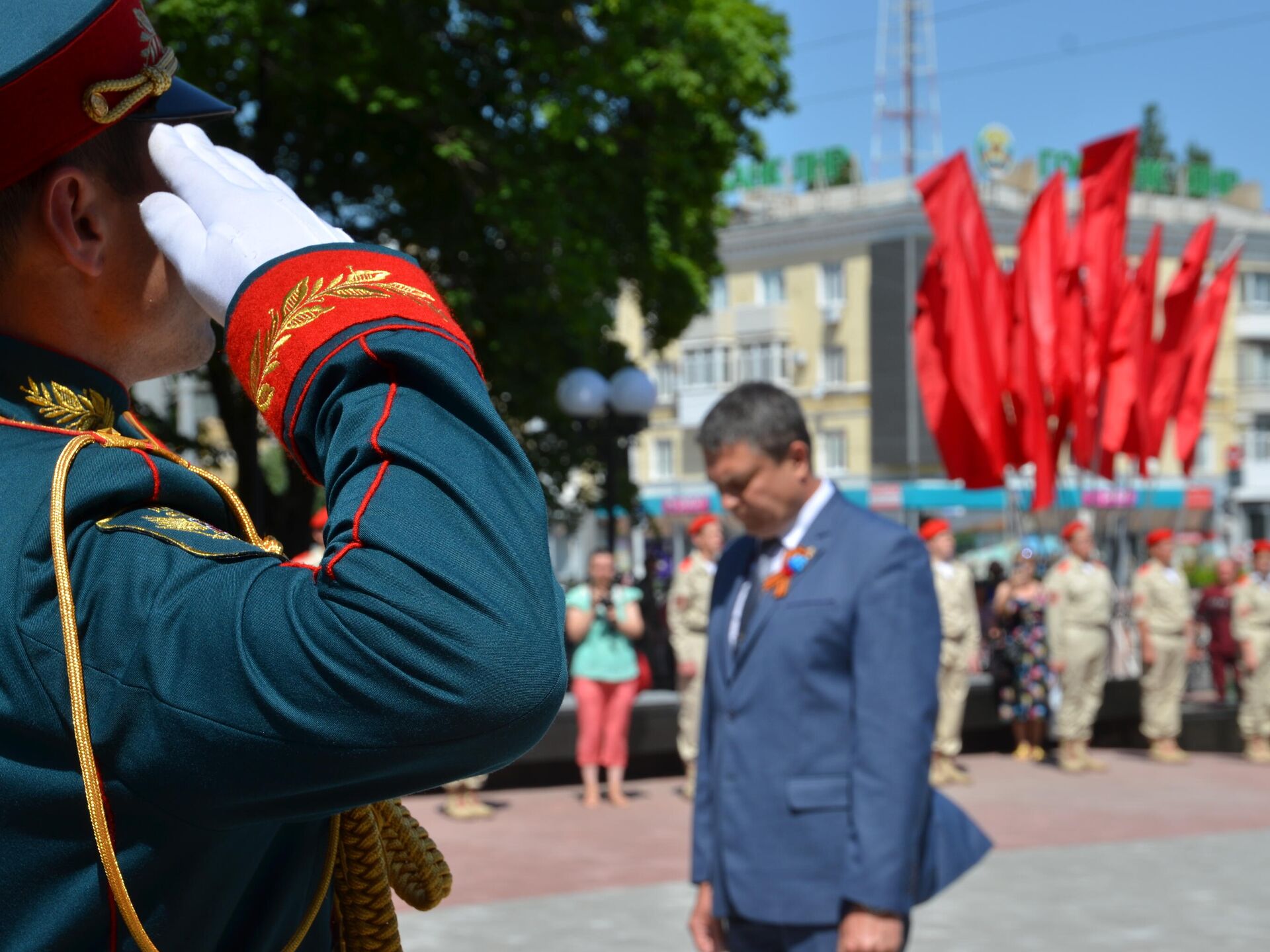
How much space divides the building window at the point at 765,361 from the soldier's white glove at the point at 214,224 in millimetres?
49055

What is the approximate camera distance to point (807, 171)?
170ft

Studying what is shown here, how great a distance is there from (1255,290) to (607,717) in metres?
50.2

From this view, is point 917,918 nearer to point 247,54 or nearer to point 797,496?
point 797,496

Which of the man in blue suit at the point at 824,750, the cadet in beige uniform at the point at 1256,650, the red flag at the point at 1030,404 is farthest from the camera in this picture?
the red flag at the point at 1030,404

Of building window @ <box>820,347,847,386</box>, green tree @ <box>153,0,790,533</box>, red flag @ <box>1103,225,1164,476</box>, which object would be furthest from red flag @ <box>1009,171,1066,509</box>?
building window @ <box>820,347,847,386</box>

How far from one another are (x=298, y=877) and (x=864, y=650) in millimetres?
2328

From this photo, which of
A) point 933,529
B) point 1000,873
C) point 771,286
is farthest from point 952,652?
point 771,286

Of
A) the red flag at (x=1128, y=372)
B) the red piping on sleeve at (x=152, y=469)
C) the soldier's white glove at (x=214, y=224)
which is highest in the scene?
the red flag at (x=1128, y=372)

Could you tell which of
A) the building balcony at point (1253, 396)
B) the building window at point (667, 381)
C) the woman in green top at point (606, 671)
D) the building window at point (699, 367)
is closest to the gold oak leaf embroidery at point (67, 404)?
the woman in green top at point (606, 671)

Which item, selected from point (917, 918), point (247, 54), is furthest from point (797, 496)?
point (247, 54)

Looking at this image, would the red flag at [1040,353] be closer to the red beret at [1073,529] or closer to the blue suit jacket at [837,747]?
the red beret at [1073,529]

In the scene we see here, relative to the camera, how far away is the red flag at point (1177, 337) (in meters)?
16.3

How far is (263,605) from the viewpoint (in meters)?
1.03

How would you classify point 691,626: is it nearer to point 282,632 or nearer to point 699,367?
point 282,632
